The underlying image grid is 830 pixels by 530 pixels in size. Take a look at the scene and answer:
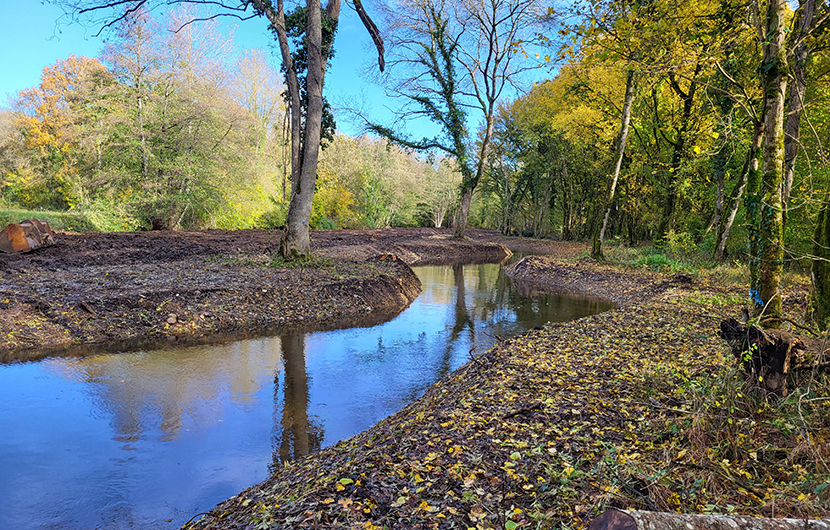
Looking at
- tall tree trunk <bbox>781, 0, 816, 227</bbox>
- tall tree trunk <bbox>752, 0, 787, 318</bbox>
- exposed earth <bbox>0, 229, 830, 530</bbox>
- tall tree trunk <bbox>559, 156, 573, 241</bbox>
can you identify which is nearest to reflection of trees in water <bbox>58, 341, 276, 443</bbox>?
exposed earth <bbox>0, 229, 830, 530</bbox>

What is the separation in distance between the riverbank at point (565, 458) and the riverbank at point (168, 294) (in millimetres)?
5513

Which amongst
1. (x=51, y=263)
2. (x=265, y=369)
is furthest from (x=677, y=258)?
(x=51, y=263)

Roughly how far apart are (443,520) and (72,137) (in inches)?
1002

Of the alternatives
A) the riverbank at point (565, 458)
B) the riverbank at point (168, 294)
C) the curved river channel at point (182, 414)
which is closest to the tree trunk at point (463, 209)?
the riverbank at point (168, 294)

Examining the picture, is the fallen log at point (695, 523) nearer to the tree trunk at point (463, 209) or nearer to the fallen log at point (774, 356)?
the fallen log at point (774, 356)

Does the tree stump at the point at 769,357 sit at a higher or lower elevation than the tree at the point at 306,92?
lower

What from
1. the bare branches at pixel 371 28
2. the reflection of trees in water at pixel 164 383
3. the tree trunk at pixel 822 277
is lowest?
the reflection of trees in water at pixel 164 383

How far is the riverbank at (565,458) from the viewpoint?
2697 mm

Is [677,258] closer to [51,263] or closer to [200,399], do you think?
[200,399]

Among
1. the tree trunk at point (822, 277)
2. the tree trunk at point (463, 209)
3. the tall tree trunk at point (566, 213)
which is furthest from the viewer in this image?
the tall tree trunk at point (566, 213)

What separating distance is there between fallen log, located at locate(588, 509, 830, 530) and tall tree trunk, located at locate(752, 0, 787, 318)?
131 inches

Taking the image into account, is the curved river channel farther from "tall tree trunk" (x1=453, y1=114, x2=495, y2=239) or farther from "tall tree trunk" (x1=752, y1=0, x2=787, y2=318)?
"tall tree trunk" (x1=453, y1=114, x2=495, y2=239)

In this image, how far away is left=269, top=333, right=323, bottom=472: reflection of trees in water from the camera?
4871 millimetres

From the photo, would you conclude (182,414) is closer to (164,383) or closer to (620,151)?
(164,383)
